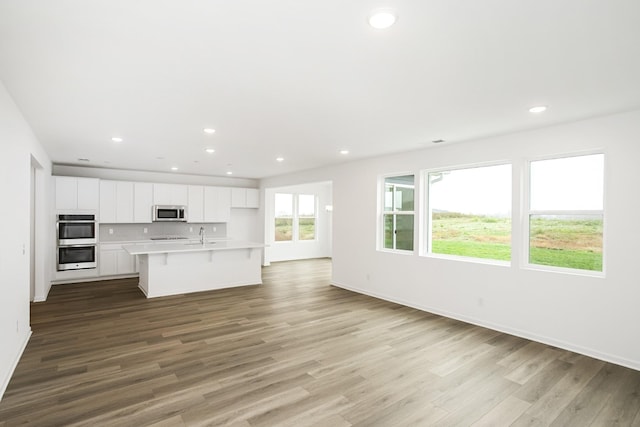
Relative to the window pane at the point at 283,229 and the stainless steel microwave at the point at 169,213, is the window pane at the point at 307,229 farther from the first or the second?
the stainless steel microwave at the point at 169,213

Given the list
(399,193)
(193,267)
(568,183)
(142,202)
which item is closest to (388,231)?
(399,193)

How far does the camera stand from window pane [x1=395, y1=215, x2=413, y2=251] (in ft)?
18.5

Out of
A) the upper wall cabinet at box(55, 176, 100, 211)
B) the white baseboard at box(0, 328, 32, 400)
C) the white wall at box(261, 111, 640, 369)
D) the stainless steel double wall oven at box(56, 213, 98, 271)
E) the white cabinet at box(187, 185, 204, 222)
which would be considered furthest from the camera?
the white cabinet at box(187, 185, 204, 222)

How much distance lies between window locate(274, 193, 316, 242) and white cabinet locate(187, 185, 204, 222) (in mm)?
2250

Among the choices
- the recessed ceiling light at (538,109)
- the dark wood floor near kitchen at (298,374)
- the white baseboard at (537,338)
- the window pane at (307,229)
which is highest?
the recessed ceiling light at (538,109)

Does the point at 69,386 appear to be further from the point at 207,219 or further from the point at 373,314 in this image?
the point at 207,219

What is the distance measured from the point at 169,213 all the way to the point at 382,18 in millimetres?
7501

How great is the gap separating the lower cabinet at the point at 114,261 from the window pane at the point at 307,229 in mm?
4812

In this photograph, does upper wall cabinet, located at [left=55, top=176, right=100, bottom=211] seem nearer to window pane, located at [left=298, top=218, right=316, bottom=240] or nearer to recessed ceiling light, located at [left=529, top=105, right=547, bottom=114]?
window pane, located at [left=298, top=218, right=316, bottom=240]

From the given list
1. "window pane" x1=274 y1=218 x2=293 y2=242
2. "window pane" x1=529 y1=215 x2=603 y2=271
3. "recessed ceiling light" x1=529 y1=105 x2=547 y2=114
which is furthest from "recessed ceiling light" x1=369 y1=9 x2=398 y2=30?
"window pane" x1=274 y1=218 x2=293 y2=242

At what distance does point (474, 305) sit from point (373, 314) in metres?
1.39

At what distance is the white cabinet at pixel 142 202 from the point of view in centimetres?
777

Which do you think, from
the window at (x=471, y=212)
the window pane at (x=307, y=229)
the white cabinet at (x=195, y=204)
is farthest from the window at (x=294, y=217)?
the window at (x=471, y=212)

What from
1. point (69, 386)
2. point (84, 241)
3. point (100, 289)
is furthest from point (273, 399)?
point (84, 241)
